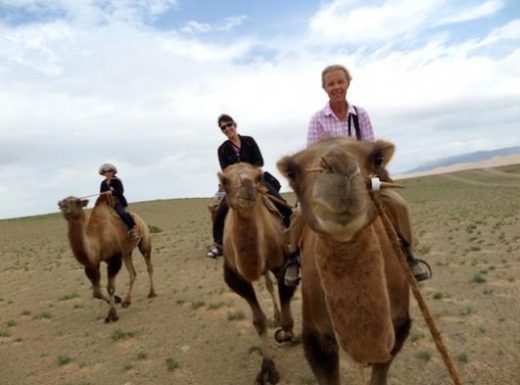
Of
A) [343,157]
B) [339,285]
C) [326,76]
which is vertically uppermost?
[326,76]

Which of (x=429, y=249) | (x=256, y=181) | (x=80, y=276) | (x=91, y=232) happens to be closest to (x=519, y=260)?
(x=429, y=249)

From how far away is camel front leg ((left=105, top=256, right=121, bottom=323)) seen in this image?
969cm

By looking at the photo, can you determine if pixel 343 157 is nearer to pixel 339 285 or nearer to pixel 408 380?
pixel 339 285

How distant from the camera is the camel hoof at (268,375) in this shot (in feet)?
19.5

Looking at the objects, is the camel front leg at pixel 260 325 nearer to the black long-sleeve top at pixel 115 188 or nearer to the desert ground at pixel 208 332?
the desert ground at pixel 208 332

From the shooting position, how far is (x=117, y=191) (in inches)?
421

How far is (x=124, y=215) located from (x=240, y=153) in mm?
4931

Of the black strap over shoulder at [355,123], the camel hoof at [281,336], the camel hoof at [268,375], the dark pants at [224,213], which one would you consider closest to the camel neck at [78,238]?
the dark pants at [224,213]

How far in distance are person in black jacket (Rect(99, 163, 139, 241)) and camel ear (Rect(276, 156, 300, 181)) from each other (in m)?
8.12

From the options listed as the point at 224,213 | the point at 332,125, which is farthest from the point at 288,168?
the point at 224,213

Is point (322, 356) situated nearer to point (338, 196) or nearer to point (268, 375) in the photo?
point (338, 196)

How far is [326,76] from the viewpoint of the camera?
4.53 meters

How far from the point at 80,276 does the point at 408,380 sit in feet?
42.3

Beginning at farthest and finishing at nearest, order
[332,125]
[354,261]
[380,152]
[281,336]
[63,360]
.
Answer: [63,360]
[281,336]
[332,125]
[380,152]
[354,261]
